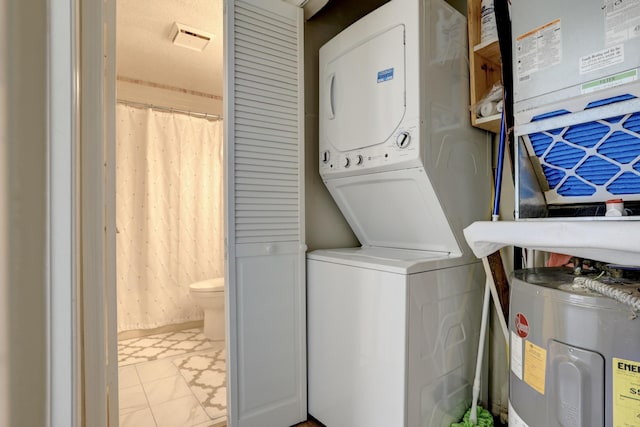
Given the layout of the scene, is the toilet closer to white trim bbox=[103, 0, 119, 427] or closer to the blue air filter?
white trim bbox=[103, 0, 119, 427]

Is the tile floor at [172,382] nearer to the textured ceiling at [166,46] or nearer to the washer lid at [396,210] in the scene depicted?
the washer lid at [396,210]

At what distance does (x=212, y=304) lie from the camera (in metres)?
3.04

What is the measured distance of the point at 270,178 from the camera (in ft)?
5.79

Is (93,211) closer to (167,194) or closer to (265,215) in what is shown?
(265,215)

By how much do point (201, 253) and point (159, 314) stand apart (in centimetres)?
70

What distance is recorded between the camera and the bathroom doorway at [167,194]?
2.47 meters

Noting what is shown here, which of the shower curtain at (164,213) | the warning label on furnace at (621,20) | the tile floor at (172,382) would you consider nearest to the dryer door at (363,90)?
the warning label on furnace at (621,20)

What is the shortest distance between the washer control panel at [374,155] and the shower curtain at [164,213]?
2.01 m

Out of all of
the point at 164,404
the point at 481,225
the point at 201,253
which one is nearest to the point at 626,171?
the point at 481,225

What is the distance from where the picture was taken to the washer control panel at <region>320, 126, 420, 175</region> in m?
1.44

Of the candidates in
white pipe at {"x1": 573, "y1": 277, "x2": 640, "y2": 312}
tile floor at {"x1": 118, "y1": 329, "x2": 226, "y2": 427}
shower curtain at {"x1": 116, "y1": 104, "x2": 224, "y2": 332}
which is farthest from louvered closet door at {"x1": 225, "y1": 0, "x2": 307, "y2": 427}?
shower curtain at {"x1": 116, "y1": 104, "x2": 224, "y2": 332}

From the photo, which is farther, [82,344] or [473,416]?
[473,416]

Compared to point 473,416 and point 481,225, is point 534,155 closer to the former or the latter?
point 481,225

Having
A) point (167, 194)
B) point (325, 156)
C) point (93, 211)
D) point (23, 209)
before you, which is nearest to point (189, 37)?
point (167, 194)
